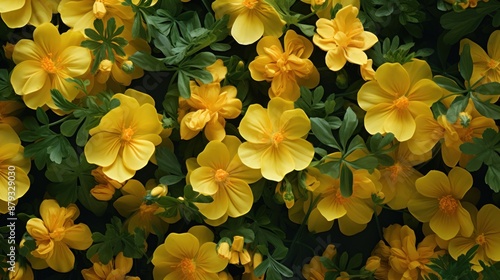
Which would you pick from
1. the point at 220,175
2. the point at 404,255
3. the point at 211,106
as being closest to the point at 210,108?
the point at 211,106

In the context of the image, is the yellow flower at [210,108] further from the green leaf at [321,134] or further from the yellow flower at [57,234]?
the yellow flower at [57,234]

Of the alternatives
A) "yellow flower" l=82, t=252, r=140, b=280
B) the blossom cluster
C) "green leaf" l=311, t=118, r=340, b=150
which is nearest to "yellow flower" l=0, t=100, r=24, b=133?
the blossom cluster

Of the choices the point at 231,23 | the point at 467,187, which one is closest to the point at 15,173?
the point at 231,23

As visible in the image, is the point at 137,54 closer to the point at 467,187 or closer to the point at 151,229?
the point at 151,229

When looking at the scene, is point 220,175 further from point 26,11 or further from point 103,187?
point 26,11

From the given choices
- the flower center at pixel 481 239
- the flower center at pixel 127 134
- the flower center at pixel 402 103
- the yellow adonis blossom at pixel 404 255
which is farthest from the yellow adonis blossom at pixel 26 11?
the flower center at pixel 481 239

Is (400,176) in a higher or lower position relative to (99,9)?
lower

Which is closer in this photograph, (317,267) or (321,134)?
(321,134)
